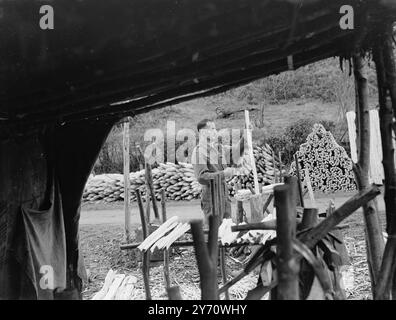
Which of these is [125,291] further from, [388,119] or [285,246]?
[285,246]

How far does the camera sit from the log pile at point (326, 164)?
45.0ft

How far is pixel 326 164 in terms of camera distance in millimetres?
13891

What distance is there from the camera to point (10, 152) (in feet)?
11.5

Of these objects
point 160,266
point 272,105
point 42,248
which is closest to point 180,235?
point 42,248

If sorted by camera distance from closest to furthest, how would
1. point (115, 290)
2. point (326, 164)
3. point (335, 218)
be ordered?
point (335, 218)
point (115, 290)
point (326, 164)

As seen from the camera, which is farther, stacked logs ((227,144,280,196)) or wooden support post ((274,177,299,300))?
stacked logs ((227,144,280,196))

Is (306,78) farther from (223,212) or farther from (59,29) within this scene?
(59,29)

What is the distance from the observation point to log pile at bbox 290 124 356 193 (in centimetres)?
1372

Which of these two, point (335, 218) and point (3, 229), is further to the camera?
point (3, 229)

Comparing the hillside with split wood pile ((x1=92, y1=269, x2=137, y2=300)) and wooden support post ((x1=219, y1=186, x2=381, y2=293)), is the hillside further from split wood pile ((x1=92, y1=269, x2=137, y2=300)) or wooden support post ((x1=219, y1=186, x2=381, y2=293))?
wooden support post ((x1=219, y1=186, x2=381, y2=293))

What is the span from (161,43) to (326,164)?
40.1ft

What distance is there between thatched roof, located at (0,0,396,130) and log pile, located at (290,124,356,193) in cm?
1131

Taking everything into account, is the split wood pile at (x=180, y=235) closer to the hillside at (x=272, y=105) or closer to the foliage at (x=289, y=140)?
the foliage at (x=289, y=140)

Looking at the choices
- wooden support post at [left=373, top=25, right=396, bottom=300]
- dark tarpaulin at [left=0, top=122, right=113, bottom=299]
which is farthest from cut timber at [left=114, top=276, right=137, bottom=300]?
wooden support post at [left=373, top=25, right=396, bottom=300]
